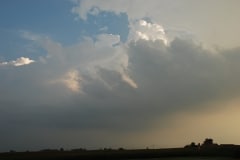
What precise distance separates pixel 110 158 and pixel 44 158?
44.0 ft

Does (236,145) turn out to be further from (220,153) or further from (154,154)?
(154,154)

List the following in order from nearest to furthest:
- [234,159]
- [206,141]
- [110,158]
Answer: [234,159], [110,158], [206,141]

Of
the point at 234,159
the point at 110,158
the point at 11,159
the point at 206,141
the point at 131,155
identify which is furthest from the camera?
the point at 206,141

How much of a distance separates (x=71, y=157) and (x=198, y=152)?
2967cm

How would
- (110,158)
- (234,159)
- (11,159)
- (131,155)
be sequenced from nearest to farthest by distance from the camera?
(234,159), (11,159), (110,158), (131,155)

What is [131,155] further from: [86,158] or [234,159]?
[234,159]

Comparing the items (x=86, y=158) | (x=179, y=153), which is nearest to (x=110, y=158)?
(x=86, y=158)

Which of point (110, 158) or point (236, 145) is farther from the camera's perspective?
point (236, 145)

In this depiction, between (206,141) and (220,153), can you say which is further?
(206,141)

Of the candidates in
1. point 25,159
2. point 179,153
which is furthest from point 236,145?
point 25,159

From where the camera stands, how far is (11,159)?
85.2 metres

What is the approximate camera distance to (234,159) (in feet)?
252

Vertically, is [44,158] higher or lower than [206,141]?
lower

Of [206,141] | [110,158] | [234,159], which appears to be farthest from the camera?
[206,141]
